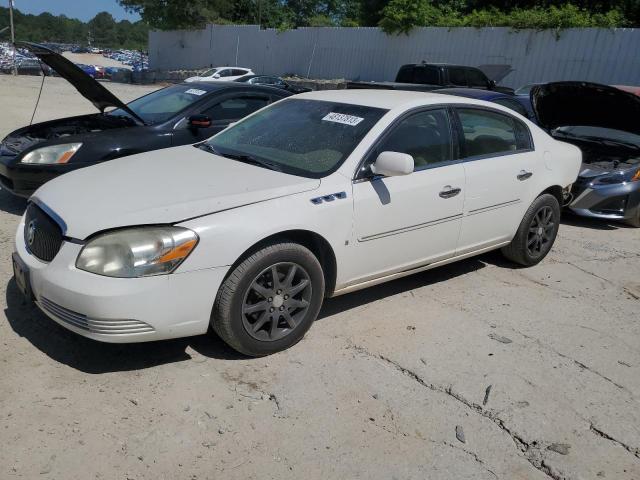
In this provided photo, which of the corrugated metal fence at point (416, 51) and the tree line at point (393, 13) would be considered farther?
the tree line at point (393, 13)

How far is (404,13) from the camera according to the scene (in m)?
24.7

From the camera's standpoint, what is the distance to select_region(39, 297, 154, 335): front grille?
298 centimetres

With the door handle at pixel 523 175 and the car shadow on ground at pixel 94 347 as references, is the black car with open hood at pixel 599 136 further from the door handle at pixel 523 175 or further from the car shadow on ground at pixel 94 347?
the car shadow on ground at pixel 94 347

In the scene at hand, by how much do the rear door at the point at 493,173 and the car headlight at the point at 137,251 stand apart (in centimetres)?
231

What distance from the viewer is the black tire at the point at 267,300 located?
3.25 m

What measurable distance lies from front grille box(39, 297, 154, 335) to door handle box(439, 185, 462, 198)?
2252 mm

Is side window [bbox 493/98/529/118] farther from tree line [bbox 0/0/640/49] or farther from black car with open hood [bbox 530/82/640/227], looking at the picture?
tree line [bbox 0/0/640/49]

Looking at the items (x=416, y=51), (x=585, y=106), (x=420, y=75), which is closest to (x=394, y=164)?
(x=585, y=106)

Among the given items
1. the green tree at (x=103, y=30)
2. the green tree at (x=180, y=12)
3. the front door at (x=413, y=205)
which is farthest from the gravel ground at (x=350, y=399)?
the green tree at (x=103, y=30)

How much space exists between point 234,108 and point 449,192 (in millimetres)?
3257

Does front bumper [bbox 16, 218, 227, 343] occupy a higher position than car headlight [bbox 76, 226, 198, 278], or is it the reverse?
car headlight [bbox 76, 226, 198, 278]

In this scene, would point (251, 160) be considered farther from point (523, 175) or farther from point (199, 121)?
point (523, 175)

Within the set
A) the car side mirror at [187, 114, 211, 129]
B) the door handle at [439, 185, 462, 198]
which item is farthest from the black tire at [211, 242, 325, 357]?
the car side mirror at [187, 114, 211, 129]

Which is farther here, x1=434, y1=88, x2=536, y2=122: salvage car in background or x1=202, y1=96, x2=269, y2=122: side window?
x1=434, y1=88, x2=536, y2=122: salvage car in background
